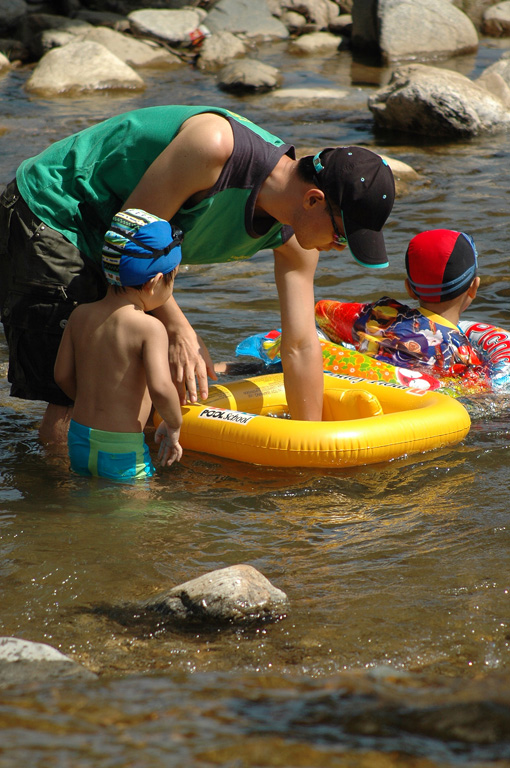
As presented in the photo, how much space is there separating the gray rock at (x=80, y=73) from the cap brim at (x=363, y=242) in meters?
11.3

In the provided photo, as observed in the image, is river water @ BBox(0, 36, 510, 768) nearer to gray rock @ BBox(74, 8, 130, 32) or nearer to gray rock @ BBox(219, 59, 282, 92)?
gray rock @ BBox(219, 59, 282, 92)

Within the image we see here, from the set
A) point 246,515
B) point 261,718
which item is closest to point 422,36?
point 246,515

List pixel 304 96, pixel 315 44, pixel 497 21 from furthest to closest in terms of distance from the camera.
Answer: pixel 497 21, pixel 315 44, pixel 304 96

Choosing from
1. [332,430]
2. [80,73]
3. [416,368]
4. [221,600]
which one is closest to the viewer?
[221,600]

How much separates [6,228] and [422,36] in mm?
14365

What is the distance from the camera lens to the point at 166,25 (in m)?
16.6

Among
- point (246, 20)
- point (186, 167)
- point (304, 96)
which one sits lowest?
point (304, 96)

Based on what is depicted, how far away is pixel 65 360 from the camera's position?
347cm

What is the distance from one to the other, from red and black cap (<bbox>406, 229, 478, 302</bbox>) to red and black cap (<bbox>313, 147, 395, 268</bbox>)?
1586mm

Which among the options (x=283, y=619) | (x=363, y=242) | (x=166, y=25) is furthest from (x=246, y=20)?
(x=283, y=619)

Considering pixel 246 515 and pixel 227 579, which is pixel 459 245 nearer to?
pixel 246 515

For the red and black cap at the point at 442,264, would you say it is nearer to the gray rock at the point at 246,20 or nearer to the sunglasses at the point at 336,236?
the sunglasses at the point at 336,236

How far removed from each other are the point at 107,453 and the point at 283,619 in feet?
4.00

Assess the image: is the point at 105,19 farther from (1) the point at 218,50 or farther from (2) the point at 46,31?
(1) the point at 218,50
